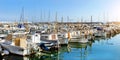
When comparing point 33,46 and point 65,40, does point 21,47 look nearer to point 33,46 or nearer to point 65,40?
point 33,46

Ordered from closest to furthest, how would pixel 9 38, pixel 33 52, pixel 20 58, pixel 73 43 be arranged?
pixel 20 58, pixel 33 52, pixel 9 38, pixel 73 43

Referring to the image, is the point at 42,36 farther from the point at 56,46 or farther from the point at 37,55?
the point at 37,55

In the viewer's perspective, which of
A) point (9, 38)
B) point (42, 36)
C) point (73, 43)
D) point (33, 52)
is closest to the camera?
point (33, 52)

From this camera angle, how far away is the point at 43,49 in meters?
30.4

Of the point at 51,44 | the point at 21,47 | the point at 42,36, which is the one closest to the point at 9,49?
the point at 21,47

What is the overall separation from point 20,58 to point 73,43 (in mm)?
16344

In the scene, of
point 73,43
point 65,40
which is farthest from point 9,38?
point 73,43

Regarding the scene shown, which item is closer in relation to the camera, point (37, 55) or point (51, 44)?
point (37, 55)

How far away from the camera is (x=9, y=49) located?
27.1m

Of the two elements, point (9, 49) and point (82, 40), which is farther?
point (82, 40)

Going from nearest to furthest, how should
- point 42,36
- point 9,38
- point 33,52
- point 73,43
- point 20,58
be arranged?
point 20,58 → point 33,52 → point 9,38 → point 42,36 → point 73,43

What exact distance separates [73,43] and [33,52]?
14.2 metres

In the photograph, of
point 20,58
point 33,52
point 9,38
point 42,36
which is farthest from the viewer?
point 42,36

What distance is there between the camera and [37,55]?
2717 cm
